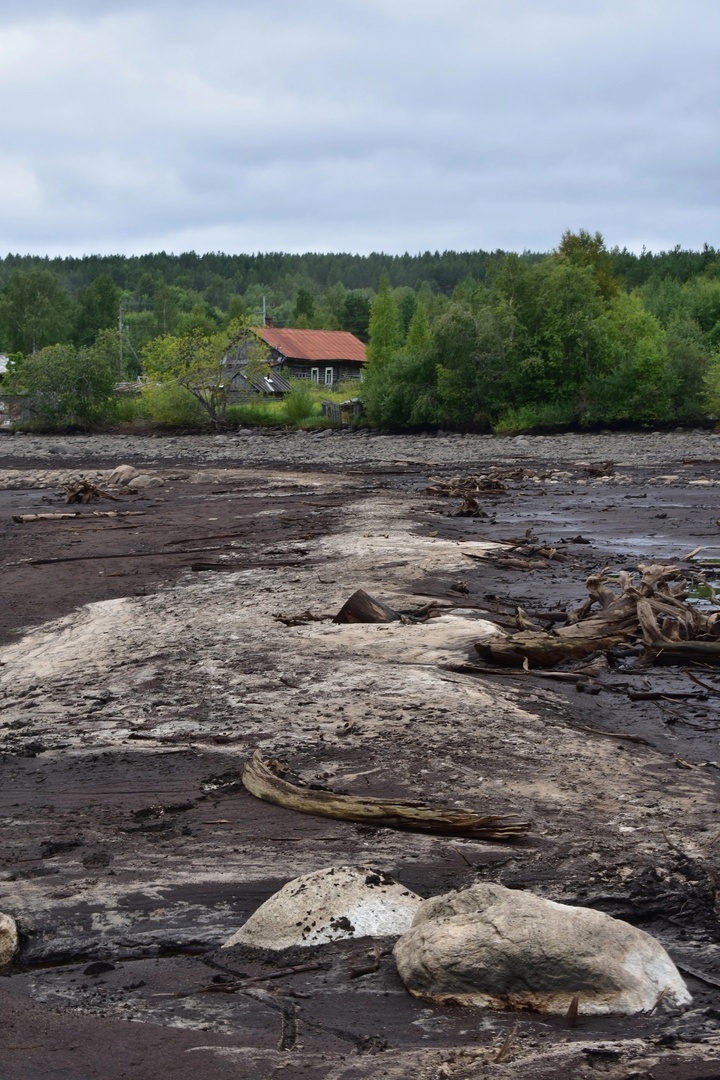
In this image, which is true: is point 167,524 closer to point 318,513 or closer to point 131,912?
point 318,513

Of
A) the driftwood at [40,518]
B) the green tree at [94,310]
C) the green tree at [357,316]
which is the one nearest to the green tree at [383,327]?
the green tree at [94,310]

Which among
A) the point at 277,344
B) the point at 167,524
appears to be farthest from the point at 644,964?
the point at 277,344

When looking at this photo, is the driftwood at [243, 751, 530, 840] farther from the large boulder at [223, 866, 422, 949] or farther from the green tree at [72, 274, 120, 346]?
the green tree at [72, 274, 120, 346]

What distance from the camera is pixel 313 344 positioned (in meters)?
92.9

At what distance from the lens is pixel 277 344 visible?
88.4m

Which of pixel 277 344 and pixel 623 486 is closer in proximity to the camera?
pixel 623 486

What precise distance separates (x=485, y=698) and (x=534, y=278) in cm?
5656

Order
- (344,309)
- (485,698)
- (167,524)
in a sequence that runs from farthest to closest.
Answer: (344,309), (167,524), (485,698)

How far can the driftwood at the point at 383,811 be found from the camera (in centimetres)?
649

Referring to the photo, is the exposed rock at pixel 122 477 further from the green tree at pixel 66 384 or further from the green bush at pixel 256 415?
the green tree at pixel 66 384

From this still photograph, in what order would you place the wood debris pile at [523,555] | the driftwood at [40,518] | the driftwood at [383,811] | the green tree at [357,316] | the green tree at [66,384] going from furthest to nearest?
1. the green tree at [357,316]
2. the green tree at [66,384]
3. the driftwood at [40,518]
4. the wood debris pile at [523,555]
5. the driftwood at [383,811]

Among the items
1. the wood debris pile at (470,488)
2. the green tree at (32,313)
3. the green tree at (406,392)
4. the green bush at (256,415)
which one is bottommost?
the wood debris pile at (470,488)

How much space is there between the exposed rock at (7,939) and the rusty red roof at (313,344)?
272ft

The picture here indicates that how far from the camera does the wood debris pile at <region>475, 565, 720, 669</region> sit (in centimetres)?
1041
